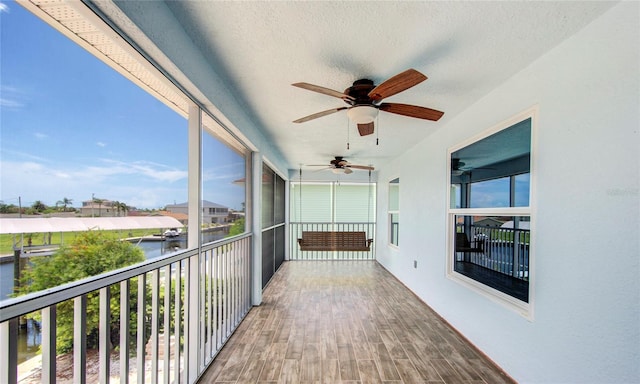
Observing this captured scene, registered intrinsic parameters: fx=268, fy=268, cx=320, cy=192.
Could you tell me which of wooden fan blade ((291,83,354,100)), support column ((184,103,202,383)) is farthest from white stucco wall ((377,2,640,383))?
support column ((184,103,202,383))

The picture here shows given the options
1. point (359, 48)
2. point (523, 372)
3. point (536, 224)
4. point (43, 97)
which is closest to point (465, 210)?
point (536, 224)

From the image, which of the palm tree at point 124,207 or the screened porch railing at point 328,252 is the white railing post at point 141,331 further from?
the screened porch railing at point 328,252

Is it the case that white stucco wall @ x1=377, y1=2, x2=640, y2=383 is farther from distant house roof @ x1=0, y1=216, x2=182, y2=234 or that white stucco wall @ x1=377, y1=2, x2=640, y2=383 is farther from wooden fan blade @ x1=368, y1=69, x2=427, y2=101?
distant house roof @ x1=0, y1=216, x2=182, y2=234

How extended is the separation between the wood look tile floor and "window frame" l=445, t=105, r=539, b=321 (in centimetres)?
56

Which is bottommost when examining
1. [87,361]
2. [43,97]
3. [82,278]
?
[87,361]

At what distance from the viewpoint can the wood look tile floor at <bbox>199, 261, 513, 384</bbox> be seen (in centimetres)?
210

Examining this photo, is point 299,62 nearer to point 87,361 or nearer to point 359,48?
point 359,48

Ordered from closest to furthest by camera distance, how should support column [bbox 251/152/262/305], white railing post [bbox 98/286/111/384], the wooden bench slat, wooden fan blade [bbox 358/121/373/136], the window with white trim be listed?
white railing post [bbox 98/286/111/384] → wooden fan blade [bbox 358/121/373/136] → support column [bbox 251/152/262/305] → the window with white trim → the wooden bench slat

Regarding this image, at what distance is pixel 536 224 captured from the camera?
6.01 ft

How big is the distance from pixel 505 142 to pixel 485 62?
0.77m

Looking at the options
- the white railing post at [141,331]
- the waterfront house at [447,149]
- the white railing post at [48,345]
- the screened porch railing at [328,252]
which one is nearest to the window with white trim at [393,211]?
the screened porch railing at [328,252]

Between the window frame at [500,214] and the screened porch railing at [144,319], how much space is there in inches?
93.6

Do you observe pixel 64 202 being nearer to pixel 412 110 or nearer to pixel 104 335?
pixel 104 335

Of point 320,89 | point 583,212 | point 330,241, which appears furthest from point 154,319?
point 330,241
